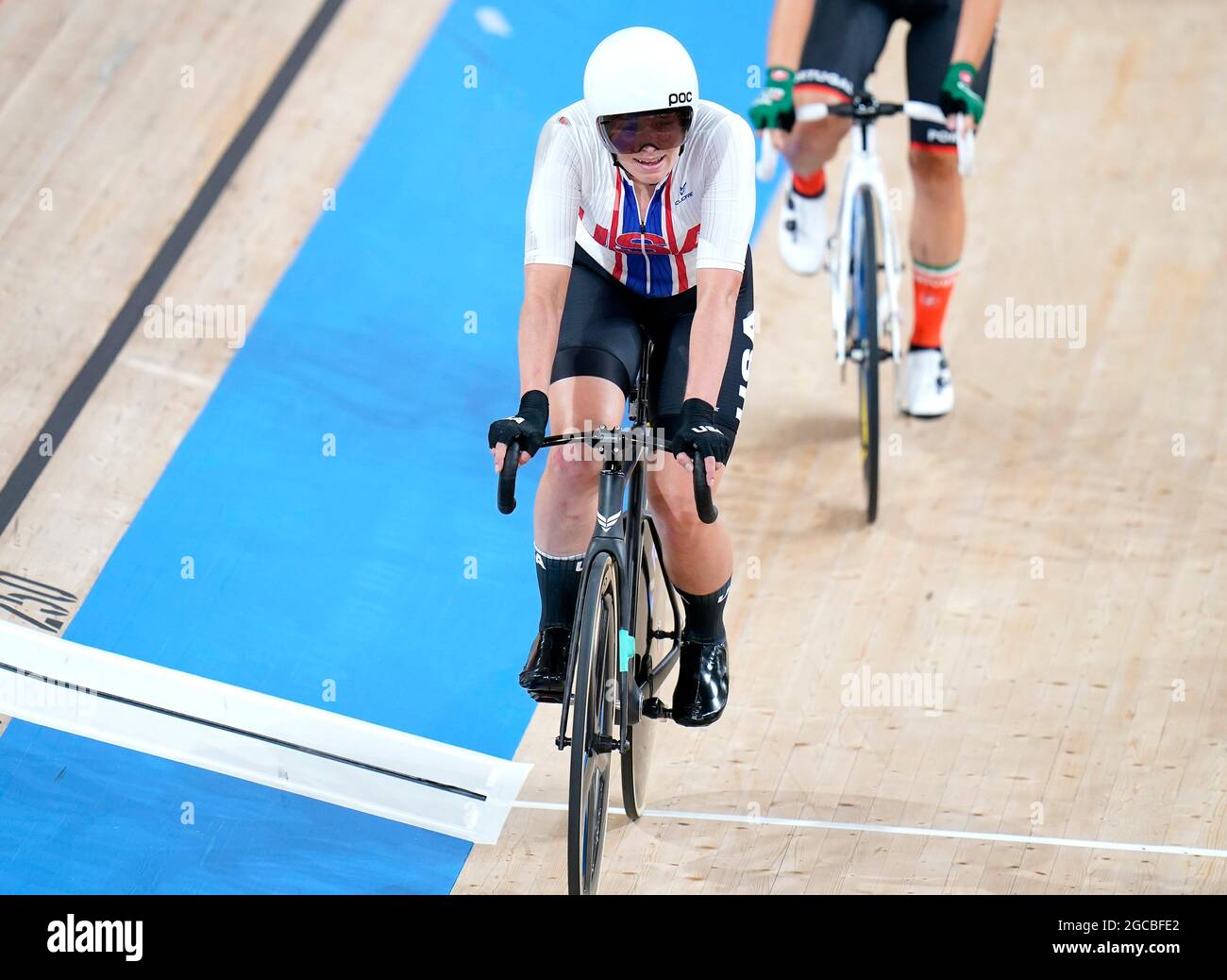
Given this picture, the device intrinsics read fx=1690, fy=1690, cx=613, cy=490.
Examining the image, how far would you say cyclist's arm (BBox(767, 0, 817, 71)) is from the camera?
4457 mm

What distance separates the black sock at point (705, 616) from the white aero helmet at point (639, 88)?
93 cm

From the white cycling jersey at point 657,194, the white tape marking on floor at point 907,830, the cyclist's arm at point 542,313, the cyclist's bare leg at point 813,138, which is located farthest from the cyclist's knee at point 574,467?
the cyclist's bare leg at point 813,138

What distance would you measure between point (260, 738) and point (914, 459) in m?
2.04

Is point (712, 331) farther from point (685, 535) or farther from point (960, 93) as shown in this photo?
point (960, 93)

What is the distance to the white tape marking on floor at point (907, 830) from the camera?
354cm

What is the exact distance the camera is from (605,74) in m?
2.85

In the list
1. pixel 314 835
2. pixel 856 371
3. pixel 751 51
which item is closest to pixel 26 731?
pixel 314 835

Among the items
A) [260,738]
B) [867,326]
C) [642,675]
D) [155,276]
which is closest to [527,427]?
[642,675]

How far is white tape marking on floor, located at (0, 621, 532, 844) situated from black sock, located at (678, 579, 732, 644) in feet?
1.85

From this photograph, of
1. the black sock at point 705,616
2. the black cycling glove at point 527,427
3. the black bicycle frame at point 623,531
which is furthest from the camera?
the black sock at point 705,616

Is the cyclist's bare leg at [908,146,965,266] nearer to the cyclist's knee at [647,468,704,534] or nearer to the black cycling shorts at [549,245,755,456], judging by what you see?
the black cycling shorts at [549,245,755,456]

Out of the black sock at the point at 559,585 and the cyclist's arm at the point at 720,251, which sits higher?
the cyclist's arm at the point at 720,251

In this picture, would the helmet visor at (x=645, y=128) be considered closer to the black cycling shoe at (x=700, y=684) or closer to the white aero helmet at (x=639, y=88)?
the white aero helmet at (x=639, y=88)
